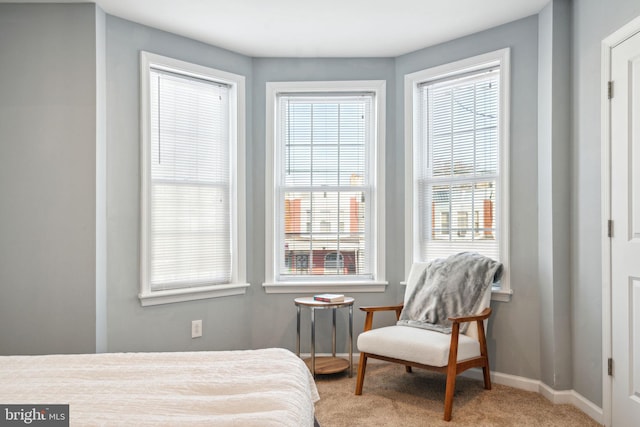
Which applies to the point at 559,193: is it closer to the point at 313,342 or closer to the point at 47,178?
the point at 313,342

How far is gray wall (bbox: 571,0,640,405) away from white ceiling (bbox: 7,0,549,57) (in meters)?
0.44

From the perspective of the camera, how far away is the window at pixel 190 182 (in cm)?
356

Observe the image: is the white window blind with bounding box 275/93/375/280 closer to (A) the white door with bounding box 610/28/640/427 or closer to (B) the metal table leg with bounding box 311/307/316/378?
(B) the metal table leg with bounding box 311/307/316/378

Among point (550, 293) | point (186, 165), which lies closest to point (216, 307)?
point (186, 165)

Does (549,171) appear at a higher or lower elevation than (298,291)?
higher

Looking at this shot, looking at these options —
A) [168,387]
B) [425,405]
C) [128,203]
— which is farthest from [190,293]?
[168,387]

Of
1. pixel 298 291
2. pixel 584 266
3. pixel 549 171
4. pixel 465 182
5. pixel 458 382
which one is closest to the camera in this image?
pixel 584 266

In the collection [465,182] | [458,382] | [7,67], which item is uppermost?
[7,67]

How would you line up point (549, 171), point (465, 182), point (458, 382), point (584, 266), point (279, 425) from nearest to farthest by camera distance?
point (279, 425) < point (584, 266) < point (549, 171) < point (458, 382) < point (465, 182)

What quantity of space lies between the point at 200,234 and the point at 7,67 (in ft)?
5.47

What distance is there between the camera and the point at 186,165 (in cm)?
380

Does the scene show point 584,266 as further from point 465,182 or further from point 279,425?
point 279,425

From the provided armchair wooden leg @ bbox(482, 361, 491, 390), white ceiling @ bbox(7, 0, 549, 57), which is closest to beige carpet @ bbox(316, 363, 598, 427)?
armchair wooden leg @ bbox(482, 361, 491, 390)

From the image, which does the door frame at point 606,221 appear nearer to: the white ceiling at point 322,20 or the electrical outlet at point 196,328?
the white ceiling at point 322,20
